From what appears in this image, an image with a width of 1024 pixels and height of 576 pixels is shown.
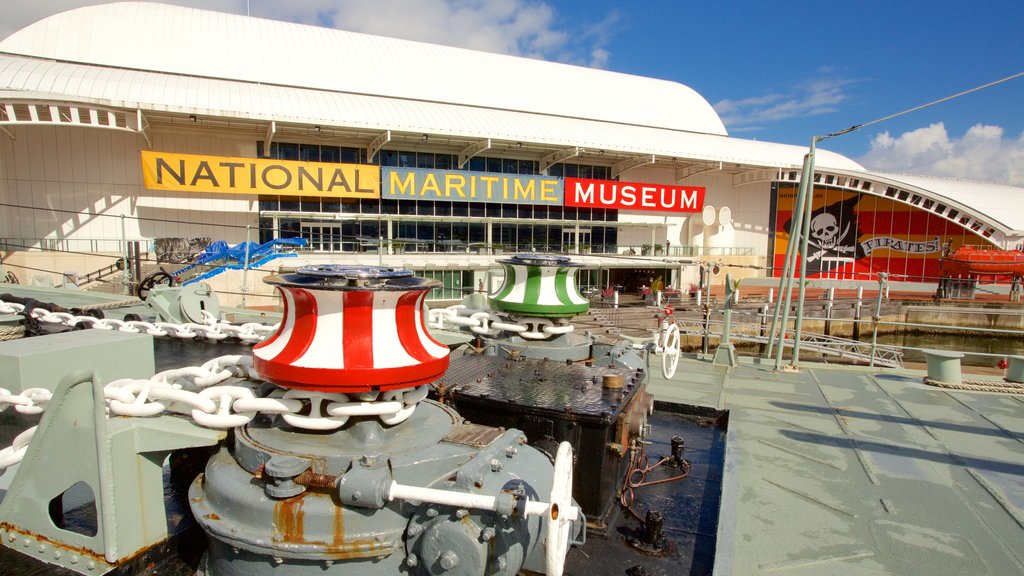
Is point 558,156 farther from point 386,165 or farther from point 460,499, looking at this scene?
point 460,499

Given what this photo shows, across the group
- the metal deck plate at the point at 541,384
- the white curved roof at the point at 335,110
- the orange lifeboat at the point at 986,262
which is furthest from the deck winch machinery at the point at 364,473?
the orange lifeboat at the point at 986,262

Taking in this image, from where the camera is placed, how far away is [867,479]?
492 centimetres

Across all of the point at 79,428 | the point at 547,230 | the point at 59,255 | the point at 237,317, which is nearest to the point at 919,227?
the point at 547,230

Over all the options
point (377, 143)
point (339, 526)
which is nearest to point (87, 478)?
point (339, 526)

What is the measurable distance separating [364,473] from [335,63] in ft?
108

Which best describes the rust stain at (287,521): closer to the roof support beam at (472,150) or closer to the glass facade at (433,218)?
the glass facade at (433,218)

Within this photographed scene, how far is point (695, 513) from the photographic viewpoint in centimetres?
454

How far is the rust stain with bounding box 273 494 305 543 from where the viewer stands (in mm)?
2541

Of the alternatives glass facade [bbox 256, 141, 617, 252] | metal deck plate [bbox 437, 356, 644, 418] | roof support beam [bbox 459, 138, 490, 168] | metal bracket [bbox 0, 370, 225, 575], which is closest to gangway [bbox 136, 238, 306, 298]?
glass facade [bbox 256, 141, 617, 252]

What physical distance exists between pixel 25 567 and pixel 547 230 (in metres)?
31.4

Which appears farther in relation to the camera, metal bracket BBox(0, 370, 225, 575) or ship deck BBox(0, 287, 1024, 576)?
ship deck BBox(0, 287, 1024, 576)

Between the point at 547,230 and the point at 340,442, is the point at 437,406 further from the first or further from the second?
the point at 547,230

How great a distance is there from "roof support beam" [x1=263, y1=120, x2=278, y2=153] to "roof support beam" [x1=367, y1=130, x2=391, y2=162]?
4.52 meters

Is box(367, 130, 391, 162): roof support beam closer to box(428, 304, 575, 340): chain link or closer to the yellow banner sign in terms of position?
the yellow banner sign
